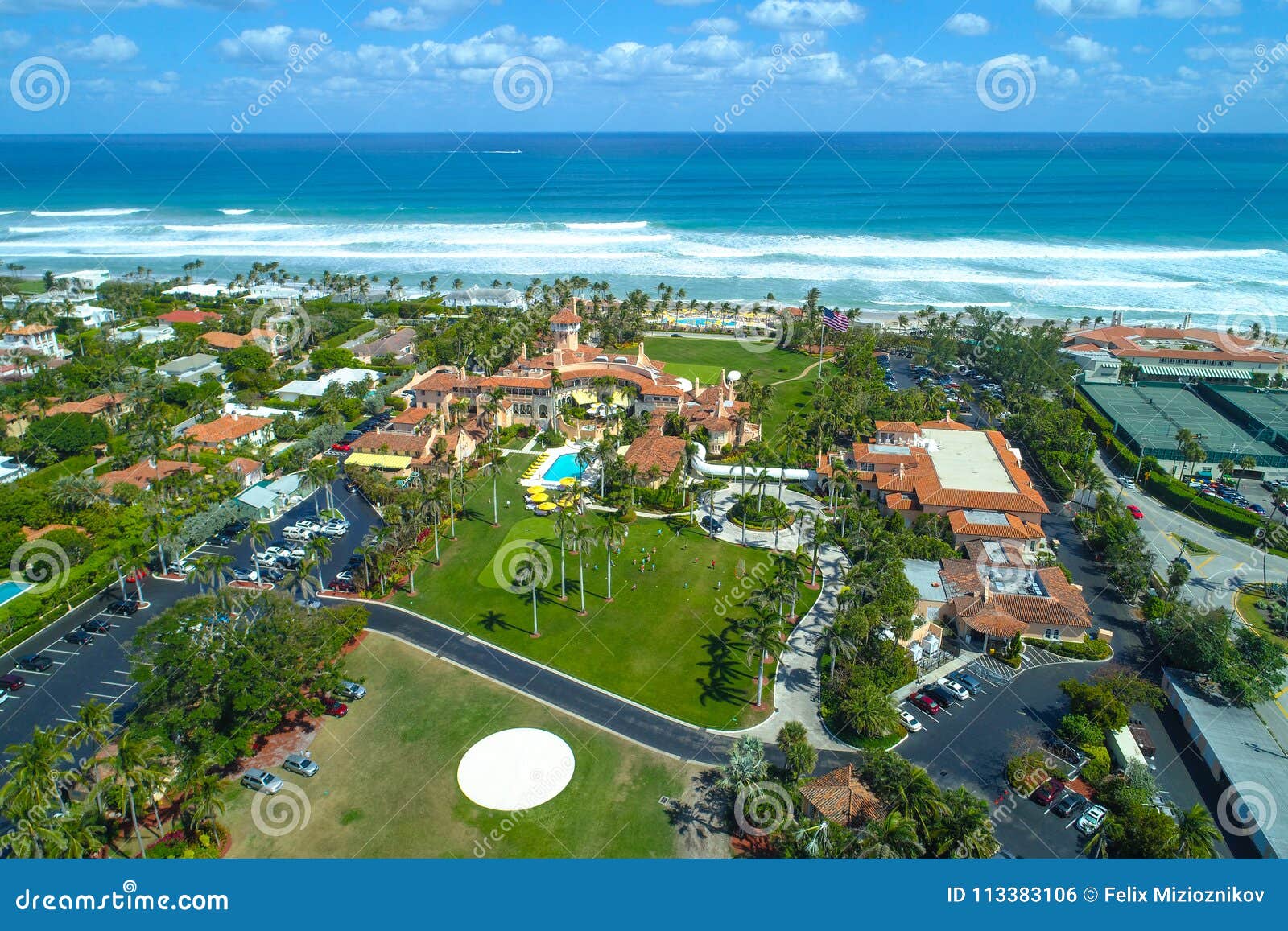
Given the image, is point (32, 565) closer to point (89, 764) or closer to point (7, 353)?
point (89, 764)

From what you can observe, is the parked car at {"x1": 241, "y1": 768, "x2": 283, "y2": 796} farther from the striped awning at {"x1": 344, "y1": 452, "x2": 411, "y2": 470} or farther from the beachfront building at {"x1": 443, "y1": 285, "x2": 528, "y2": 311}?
the beachfront building at {"x1": 443, "y1": 285, "x2": 528, "y2": 311}

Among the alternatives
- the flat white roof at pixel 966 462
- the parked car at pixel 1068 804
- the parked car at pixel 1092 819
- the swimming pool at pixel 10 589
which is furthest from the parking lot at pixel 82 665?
the flat white roof at pixel 966 462

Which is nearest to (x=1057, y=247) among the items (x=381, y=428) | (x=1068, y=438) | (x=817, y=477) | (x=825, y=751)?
(x=1068, y=438)

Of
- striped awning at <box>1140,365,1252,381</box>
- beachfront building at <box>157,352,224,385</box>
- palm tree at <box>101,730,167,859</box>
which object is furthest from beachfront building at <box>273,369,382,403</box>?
striped awning at <box>1140,365,1252,381</box>

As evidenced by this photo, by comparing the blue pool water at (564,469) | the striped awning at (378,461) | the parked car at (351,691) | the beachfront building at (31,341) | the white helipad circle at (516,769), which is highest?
the beachfront building at (31,341)

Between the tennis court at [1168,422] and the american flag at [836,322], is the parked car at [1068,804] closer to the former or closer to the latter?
the tennis court at [1168,422]

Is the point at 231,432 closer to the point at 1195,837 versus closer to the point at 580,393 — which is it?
the point at 580,393
